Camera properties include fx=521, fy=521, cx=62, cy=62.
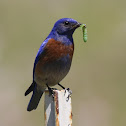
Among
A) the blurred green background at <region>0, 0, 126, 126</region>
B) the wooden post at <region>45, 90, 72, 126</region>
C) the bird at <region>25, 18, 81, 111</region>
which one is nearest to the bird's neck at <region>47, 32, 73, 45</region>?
the bird at <region>25, 18, 81, 111</region>

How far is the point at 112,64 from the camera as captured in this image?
12781mm

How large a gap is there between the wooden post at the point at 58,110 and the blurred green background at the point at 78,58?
495 cm

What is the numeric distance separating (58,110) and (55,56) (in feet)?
6.62

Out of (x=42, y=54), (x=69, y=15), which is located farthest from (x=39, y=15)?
(x=42, y=54)

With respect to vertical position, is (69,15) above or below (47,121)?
above

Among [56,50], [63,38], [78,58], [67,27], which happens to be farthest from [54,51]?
[78,58]

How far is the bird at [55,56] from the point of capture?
7513mm

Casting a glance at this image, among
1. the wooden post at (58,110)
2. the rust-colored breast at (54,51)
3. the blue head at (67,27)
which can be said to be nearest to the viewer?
the wooden post at (58,110)

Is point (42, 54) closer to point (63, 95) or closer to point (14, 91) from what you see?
point (63, 95)

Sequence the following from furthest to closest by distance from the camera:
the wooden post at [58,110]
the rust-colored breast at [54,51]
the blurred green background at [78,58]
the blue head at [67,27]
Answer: the blurred green background at [78,58] < the blue head at [67,27] < the rust-colored breast at [54,51] < the wooden post at [58,110]

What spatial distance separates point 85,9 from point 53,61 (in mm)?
7720

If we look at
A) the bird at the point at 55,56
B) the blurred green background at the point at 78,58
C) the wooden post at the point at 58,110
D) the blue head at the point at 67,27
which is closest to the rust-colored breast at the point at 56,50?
the bird at the point at 55,56

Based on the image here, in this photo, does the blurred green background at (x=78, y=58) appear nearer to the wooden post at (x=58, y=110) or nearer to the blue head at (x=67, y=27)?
the blue head at (x=67, y=27)

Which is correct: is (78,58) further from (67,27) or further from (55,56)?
(55,56)
